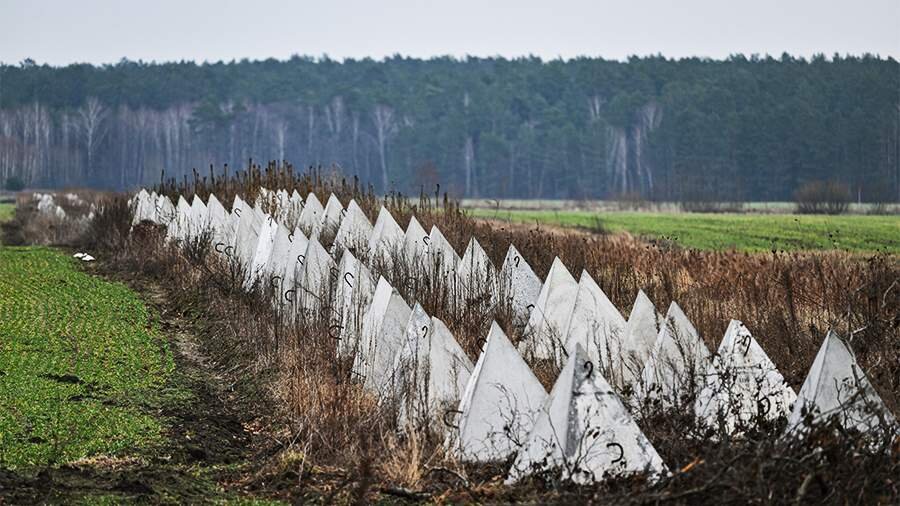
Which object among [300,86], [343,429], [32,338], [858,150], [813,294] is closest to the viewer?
[343,429]

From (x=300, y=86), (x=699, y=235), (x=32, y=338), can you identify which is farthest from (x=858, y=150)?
(x=32, y=338)

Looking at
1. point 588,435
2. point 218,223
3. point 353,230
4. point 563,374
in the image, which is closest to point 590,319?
point 563,374

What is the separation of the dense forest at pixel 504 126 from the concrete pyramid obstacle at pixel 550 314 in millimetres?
66036

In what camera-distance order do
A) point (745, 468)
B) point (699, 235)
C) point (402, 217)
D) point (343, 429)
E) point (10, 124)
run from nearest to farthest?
1. point (745, 468)
2. point (343, 429)
3. point (402, 217)
4. point (699, 235)
5. point (10, 124)

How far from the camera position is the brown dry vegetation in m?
6.69

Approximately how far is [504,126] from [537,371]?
98684mm

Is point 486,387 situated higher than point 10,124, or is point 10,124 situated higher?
point 10,124

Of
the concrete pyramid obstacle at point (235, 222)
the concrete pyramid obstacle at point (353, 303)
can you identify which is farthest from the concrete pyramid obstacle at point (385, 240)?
the concrete pyramid obstacle at point (353, 303)

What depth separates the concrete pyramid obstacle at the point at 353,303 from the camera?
10961 mm

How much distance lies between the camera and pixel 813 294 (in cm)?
1535

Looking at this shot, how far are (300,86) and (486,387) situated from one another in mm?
120629

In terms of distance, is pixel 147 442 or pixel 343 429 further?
pixel 147 442

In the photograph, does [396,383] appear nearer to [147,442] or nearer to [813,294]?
[147,442]

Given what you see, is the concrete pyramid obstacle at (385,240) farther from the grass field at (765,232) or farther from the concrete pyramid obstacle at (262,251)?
the grass field at (765,232)
